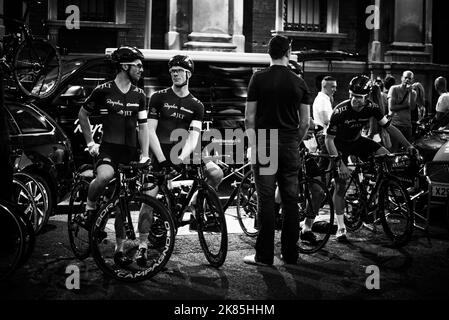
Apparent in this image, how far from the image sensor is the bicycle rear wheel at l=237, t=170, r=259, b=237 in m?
8.14

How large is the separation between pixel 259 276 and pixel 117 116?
2046 mm

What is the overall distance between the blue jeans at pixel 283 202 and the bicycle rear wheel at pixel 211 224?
0.39 metres

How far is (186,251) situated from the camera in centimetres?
727

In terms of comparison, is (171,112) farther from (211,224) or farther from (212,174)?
(211,224)

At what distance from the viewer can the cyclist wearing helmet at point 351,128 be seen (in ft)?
25.8

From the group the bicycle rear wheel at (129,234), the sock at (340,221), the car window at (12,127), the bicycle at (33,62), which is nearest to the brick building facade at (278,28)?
the bicycle at (33,62)

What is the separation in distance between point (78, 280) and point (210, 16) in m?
11.7

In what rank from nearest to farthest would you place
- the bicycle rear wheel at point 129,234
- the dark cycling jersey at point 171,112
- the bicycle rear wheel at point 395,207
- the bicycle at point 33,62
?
the bicycle rear wheel at point 129,234, the dark cycling jersey at point 171,112, the bicycle rear wheel at point 395,207, the bicycle at point 33,62

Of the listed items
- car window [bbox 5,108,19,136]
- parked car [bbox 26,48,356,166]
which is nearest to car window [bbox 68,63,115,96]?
parked car [bbox 26,48,356,166]

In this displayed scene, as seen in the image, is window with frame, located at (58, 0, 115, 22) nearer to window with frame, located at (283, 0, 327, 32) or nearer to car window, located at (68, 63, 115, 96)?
window with frame, located at (283, 0, 327, 32)

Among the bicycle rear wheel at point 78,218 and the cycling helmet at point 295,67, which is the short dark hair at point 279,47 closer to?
the bicycle rear wheel at point 78,218
